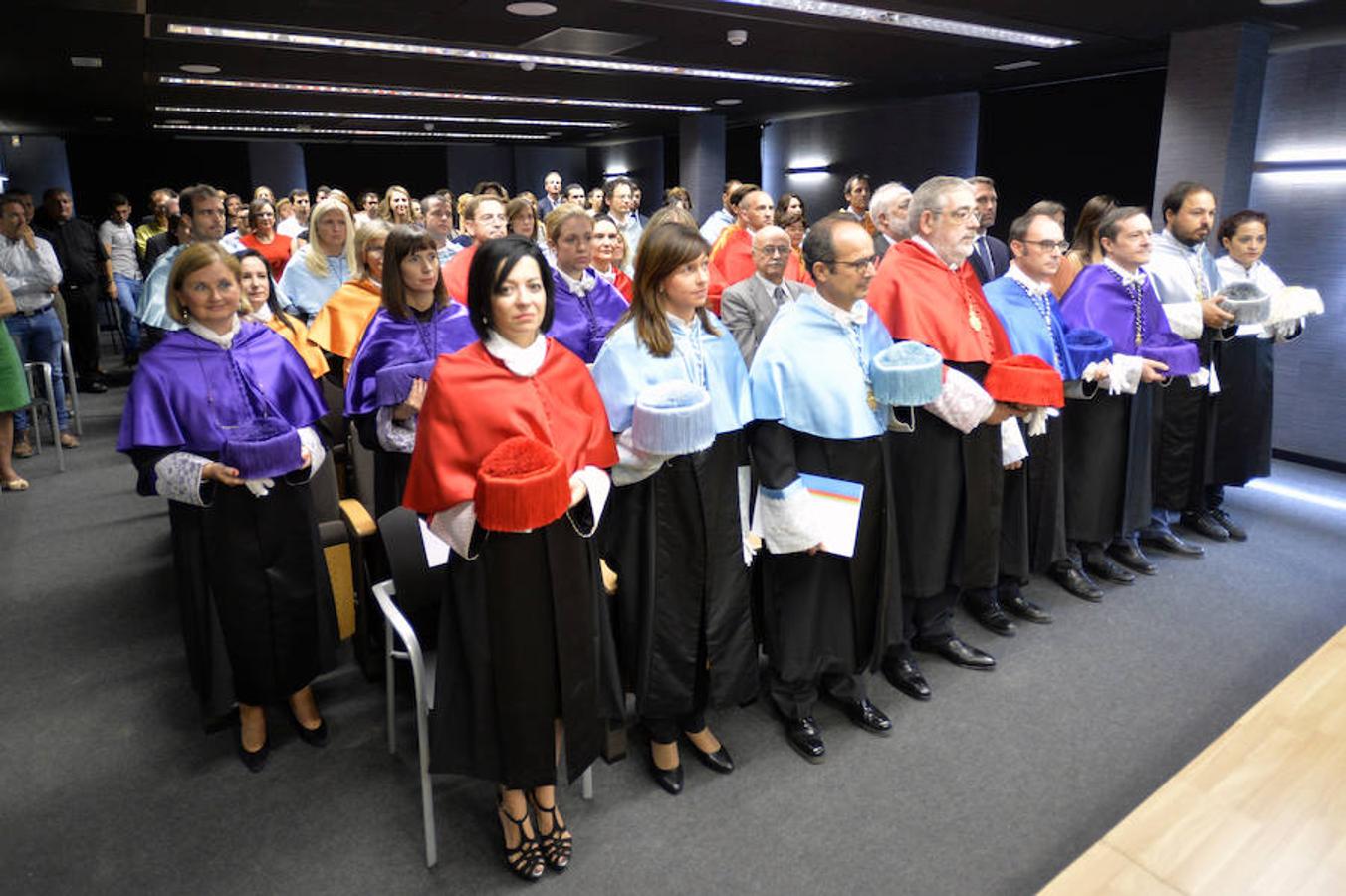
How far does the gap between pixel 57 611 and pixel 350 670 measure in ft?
5.43

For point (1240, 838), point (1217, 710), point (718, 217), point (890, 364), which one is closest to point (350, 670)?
point (890, 364)

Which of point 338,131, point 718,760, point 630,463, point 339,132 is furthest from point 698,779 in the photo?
point 339,132

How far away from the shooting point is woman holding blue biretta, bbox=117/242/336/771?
2.62 metres

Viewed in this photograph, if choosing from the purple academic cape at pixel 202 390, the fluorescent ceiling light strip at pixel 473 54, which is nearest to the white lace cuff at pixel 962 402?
the purple academic cape at pixel 202 390

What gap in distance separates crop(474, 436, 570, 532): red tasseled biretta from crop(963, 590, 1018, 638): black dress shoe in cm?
251

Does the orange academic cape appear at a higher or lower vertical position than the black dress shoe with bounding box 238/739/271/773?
higher

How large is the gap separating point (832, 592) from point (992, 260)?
9.80 ft

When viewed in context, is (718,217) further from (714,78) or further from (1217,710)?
(1217,710)

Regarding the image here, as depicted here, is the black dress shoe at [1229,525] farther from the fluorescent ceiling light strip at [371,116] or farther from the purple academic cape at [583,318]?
the fluorescent ceiling light strip at [371,116]

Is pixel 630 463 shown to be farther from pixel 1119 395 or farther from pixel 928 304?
pixel 1119 395

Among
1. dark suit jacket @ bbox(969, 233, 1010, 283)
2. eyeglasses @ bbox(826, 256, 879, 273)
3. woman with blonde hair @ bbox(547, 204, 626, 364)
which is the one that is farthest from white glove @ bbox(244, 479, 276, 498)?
dark suit jacket @ bbox(969, 233, 1010, 283)

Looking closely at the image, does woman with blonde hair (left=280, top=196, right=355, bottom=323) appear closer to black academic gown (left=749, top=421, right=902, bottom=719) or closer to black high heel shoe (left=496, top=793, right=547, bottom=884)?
black academic gown (left=749, top=421, right=902, bottom=719)

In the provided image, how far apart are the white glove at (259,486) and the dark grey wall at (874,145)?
9660 millimetres

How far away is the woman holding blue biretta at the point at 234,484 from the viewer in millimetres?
2615
